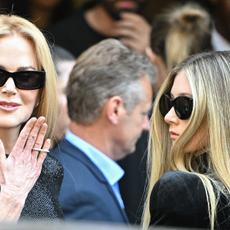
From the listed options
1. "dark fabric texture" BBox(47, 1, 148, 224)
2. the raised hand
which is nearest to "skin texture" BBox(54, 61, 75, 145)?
"dark fabric texture" BBox(47, 1, 148, 224)

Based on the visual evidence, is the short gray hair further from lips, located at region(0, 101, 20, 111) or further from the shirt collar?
lips, located at region(0, 101, 20, 111)

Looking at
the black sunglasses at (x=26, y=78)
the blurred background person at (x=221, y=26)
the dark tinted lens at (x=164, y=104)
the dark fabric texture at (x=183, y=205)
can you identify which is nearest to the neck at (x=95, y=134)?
the dark tinted lens at (x=164, y=104)

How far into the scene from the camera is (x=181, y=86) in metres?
2.10

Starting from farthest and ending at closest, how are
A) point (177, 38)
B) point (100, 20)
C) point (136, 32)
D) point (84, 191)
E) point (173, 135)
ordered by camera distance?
1. point (136, 32)
2. point (100, 20)
3. point (177, 38)
4. point (84, 191)
5. point (173, 135)

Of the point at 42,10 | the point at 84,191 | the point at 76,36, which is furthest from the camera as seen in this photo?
the point at 42,10

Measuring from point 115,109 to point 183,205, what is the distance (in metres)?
1.60

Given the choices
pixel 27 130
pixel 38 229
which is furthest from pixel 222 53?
pixel 38 229

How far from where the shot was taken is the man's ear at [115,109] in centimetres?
331

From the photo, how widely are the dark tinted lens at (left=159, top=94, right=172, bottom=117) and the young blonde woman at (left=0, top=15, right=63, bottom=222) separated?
0.54 metres

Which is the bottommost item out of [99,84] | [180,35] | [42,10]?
[99,84]

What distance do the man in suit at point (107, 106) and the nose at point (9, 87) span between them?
1.07 m

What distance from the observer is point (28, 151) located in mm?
1920

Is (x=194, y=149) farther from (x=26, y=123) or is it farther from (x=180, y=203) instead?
(x=26, y=123)

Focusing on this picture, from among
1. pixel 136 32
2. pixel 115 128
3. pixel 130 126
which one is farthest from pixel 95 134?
pixel 136 32
